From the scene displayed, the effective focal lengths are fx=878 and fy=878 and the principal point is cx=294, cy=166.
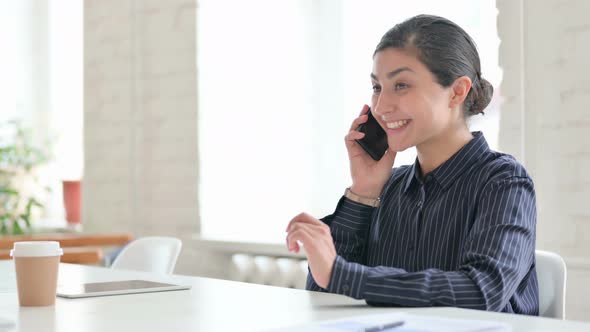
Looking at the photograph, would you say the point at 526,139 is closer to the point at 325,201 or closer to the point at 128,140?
the point at 325,201

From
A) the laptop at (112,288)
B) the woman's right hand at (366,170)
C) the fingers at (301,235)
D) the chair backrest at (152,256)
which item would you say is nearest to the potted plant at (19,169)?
the chair backrest at (152,256)

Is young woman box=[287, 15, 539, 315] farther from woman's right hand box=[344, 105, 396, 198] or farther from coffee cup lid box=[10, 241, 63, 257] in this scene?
coffee cup lid box=[10, 241, 63, 257]

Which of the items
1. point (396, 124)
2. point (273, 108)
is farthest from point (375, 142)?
point (273, 108)

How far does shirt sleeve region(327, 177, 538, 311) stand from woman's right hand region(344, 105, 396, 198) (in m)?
0.36

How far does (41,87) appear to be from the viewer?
18.3ft

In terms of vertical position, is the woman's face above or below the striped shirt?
above

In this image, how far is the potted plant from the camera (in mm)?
4684

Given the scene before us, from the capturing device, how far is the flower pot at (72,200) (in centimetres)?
489

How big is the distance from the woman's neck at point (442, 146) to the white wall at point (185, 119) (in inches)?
26.8

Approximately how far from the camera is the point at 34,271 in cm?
151

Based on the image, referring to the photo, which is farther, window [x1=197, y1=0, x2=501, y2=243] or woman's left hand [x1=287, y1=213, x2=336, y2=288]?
window [x1=197, y1=0, x2=501, y2=243]

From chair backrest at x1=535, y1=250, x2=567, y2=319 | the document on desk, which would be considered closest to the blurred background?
chair backrest at x1=535, y1=250, x2=567, y2=319

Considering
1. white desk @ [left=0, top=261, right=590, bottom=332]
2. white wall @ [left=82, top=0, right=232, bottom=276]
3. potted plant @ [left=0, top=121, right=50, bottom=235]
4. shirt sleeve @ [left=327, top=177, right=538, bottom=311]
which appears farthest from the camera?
potted plant @ [left=0, top=121, right=50, bottom=235]

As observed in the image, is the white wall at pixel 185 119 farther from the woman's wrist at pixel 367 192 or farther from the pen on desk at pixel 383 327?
the pen on desk at pixel 383 327
